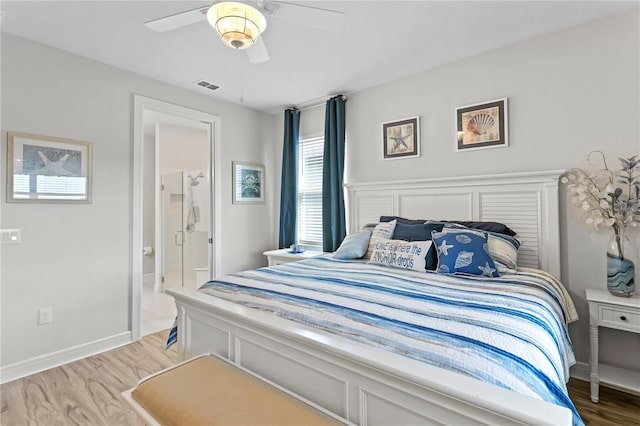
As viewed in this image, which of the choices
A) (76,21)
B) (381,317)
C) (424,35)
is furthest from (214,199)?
(381,317)

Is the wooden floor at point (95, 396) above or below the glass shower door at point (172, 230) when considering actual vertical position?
below

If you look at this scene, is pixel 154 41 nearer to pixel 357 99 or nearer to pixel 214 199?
pixel 214 199

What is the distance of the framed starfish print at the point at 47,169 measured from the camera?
7.78ft

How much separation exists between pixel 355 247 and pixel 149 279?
4.21 meters

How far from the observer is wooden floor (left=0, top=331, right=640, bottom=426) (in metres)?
1.88

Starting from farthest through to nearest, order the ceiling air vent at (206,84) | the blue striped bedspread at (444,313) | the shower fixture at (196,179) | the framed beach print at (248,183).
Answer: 1. the shower fixture at (196,179)
2. the framed beach print at (248,183)
3. the ceiling air vent at (206,84)
4. the blue striped bedspread at (444,313)

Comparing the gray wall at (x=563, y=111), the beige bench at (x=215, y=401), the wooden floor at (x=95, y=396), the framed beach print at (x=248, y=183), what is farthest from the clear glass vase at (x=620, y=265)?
the framed beach print at (x=248, y=183)

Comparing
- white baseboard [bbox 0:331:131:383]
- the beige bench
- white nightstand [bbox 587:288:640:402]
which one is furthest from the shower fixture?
white nightstand [bbox 587:288:640:402]

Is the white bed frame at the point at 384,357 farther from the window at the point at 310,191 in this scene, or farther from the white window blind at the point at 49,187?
the window at the point at 310,191

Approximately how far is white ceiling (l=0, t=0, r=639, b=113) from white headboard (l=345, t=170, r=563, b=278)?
109 centimetres

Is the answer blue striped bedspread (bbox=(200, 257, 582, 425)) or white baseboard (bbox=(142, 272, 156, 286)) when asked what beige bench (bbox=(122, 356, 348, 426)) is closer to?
blue striped bedspread (bbox=(200, 257, 582, 425))

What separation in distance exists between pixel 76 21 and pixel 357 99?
99.3 inches

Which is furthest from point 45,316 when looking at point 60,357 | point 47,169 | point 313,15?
point 313,15

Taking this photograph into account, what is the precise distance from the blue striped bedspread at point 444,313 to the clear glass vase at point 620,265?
35cm
